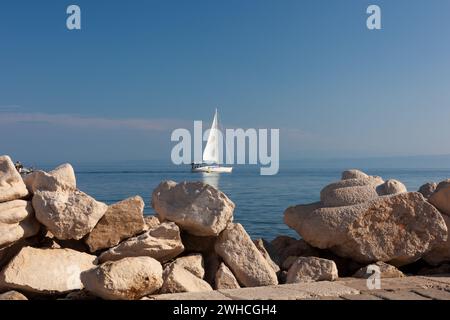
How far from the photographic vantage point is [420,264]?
8078mm

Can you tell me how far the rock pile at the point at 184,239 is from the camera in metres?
6.00

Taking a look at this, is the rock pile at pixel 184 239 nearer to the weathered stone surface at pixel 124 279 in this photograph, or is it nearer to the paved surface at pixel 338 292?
the weathered stone surface at pixel 124 279

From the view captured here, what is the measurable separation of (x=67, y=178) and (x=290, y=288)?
10.1 feet

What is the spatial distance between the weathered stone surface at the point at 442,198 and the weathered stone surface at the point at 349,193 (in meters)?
0.89

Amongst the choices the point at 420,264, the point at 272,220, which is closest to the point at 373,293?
the point at 420,264

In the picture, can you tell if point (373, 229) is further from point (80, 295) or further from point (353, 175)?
point (80, 295)

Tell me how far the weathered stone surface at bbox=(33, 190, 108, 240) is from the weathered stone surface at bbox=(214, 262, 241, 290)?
160 centimetres

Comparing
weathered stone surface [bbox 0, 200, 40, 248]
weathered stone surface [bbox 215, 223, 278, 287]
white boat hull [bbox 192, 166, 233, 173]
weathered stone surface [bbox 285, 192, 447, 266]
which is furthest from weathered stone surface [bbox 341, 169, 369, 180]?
white boat hull [bbox 192, 166, 233, 173]

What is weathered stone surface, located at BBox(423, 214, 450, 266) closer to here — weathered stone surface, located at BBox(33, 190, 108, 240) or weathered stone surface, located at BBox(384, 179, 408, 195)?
weathered stone surface, located at BBox(384, 179, 408, 195)

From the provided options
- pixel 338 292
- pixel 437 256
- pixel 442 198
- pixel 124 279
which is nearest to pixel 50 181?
pixel 124 279

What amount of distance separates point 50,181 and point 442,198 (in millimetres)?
5571
